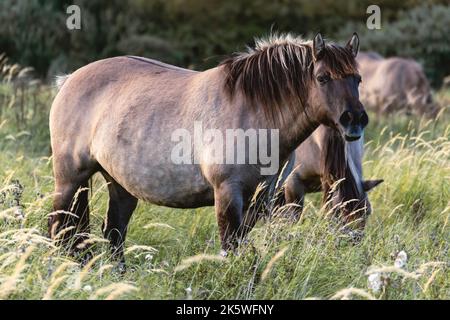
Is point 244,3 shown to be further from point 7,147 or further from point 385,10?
point 7,147

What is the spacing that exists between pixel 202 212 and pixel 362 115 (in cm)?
228

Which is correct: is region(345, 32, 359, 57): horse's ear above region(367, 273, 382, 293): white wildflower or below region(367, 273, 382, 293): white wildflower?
above

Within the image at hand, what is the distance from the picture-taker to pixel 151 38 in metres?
20.3

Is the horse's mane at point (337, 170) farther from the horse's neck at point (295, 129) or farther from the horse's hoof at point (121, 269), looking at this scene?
the horse's hoof at point (121, 269)

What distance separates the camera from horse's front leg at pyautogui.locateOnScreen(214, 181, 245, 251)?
4.88m

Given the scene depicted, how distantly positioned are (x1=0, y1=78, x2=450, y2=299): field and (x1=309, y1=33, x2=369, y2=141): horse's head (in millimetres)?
706

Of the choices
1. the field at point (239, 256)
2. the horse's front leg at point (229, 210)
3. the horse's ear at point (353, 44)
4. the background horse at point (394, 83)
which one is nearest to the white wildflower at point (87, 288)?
the field at point (239, 256)

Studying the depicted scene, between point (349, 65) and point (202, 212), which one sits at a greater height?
point (349, 65)

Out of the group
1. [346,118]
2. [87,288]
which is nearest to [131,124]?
[346,118]

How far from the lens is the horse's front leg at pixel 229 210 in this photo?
4.88 meters

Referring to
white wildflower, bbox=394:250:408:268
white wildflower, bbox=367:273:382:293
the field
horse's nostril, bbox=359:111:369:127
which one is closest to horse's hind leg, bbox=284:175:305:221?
the field

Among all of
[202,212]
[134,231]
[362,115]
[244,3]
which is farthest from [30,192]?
[244,3]

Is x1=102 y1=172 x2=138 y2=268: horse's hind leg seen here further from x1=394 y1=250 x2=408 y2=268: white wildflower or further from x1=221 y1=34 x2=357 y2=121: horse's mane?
x1=394 y1=250 x2=408 y2=268: white wildflower

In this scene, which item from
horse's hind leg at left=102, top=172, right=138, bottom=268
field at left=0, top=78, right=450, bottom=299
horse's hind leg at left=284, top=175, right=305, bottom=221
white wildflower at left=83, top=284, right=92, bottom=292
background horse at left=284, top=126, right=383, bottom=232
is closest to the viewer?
white wildflower at left=83, top=284, right=92, bottom=292
